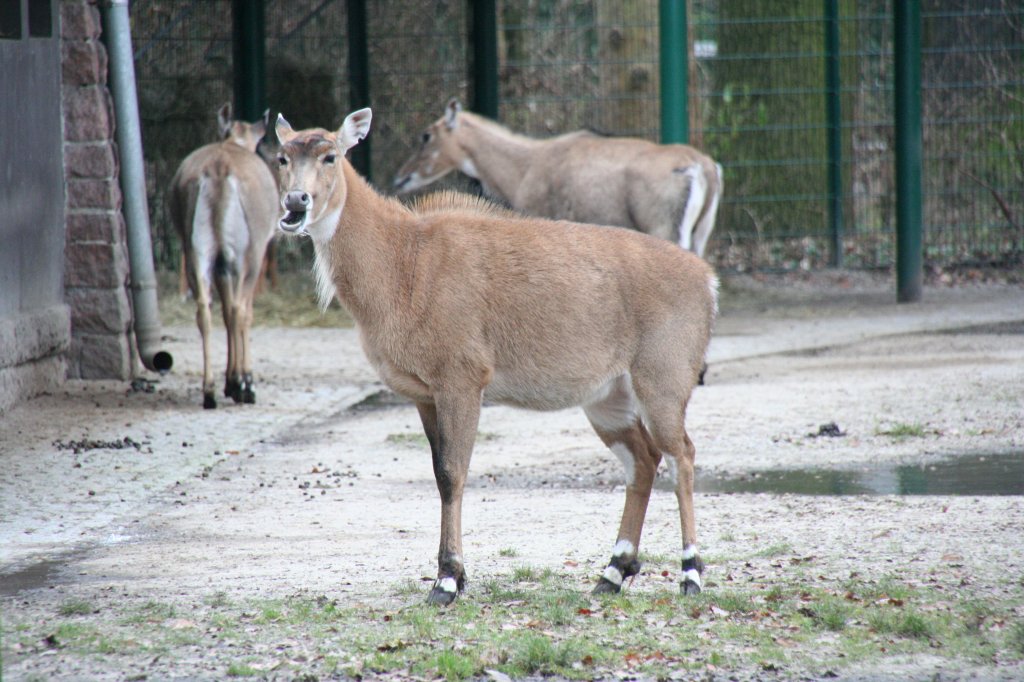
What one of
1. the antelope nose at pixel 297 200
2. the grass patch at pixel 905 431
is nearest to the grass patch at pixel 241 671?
the antelope nose at pixel 297 200

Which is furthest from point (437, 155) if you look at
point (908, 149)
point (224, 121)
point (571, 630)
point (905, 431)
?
point (571, 630)

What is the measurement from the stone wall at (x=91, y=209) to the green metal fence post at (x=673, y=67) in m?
4.27

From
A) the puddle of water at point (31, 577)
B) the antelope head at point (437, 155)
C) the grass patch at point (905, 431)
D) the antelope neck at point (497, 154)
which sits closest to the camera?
the puddle of water at point (31, 577)

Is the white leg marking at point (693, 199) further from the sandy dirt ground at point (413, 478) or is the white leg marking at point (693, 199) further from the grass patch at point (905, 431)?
the grass patch at point (905, 431)

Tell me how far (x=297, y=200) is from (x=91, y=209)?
5.11m

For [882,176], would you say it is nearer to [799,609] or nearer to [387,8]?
[387,8]

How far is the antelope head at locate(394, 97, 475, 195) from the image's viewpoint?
40.7 ft

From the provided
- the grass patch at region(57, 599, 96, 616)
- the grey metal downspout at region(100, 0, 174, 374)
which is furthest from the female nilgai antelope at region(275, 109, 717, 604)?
the grey metal downspout at region(100, 0, 174, 374)

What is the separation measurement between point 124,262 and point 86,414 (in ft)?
4.89

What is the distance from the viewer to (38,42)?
930 cm

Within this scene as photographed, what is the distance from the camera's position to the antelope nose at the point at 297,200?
5.18 metres

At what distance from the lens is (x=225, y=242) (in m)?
9.45

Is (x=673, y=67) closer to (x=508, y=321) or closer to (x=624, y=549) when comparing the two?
(x=508, y=321)

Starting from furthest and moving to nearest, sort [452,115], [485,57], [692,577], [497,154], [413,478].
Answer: [485,57]
[452,115]
[497,154]
[413,478]
[692,577]
